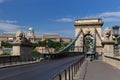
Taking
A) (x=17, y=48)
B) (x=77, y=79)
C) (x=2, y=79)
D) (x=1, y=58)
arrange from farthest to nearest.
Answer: (x=17, y=48), (x=1, y=58), (x=2, y=79), (x=77, y=79)

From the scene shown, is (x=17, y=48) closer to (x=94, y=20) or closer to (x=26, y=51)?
(x=26, y=51)

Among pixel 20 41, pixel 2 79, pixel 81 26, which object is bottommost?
pixel 2 79

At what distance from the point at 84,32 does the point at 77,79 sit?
4103 inches

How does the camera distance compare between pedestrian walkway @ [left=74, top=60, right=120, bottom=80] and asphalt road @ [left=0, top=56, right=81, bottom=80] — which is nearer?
pedestrian walkway @ [left=74, top=60, right=120, bottom=80]

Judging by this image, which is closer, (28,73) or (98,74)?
(98,74)

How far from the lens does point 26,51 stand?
4250cm

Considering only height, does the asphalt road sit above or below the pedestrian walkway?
below

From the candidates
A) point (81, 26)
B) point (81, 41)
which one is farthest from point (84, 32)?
point (81, 41)

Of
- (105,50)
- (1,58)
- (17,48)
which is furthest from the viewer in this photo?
(105,50)

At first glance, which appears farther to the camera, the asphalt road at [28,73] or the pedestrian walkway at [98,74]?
the asphalt road at [28,73]

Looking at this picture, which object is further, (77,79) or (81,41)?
(81,41)

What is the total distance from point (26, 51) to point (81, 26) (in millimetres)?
80488

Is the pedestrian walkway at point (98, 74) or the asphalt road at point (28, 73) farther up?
the pedestrian walkway at point (98, 74)

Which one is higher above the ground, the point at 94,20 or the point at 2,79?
the point at 94,20
